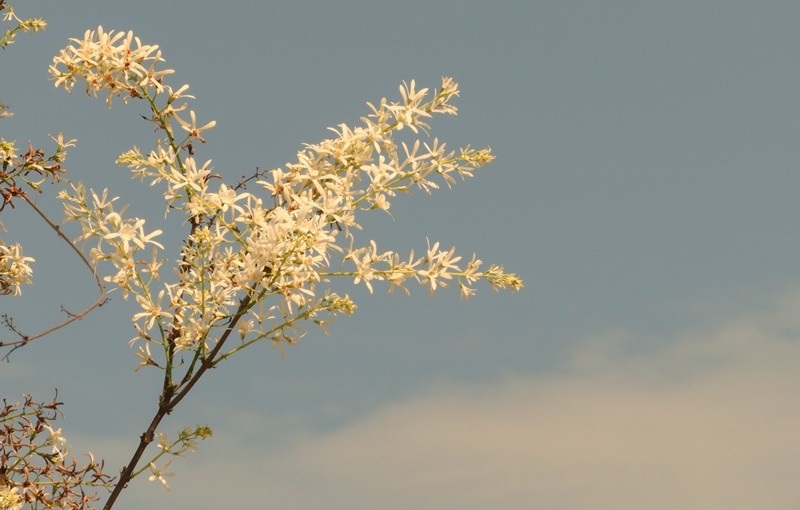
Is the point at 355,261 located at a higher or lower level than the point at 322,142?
lower

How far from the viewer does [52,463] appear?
270 inches

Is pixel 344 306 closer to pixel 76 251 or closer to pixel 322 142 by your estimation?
pixel 322 142

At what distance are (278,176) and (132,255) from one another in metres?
1.02

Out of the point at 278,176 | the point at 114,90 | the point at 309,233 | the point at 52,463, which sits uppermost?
the point at 114,90

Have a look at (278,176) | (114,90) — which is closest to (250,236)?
(278,176)

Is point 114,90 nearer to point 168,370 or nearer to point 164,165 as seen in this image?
point 164,165

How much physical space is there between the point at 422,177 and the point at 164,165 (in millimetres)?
1598

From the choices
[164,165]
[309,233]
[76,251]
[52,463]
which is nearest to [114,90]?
[164,165]

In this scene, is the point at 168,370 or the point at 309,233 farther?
the point at 168,370

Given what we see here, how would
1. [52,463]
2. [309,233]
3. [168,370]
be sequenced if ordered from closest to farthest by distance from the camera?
[309,233] < [168,370] < [52,463]

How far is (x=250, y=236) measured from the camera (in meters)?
5.89

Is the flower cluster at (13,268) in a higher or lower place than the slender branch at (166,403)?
higher

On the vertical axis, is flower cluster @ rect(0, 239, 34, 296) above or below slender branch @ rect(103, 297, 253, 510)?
above

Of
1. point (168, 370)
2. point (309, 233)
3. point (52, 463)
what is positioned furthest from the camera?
point (52, 463)
